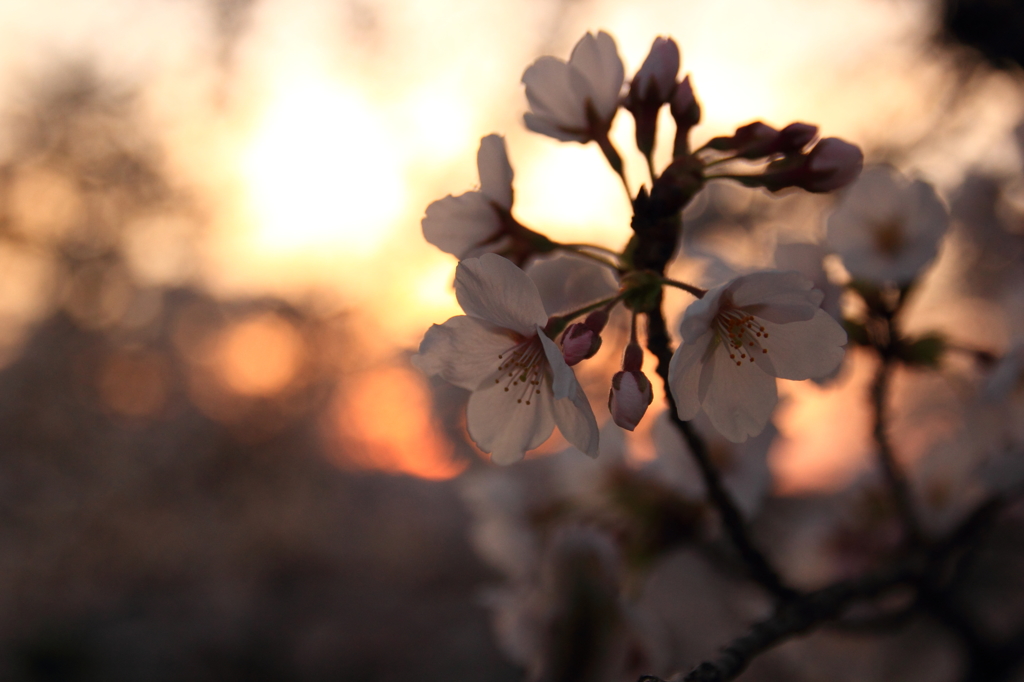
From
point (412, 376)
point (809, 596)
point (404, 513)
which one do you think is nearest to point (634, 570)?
point (809, 596)

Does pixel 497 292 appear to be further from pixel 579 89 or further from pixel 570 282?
pixel 570 282

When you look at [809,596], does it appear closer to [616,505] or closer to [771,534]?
[616,505]

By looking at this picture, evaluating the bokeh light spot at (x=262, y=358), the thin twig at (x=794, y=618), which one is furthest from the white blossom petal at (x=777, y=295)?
the bokeh light spot at (x=262, y=358)

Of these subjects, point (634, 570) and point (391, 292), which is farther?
point (391, 292)

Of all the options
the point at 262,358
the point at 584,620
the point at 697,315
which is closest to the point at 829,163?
the point at 697,315

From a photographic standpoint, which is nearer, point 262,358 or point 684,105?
point 684,105

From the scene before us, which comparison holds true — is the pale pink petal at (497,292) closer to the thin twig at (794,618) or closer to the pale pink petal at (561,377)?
the pale pink petal at (561,377)
